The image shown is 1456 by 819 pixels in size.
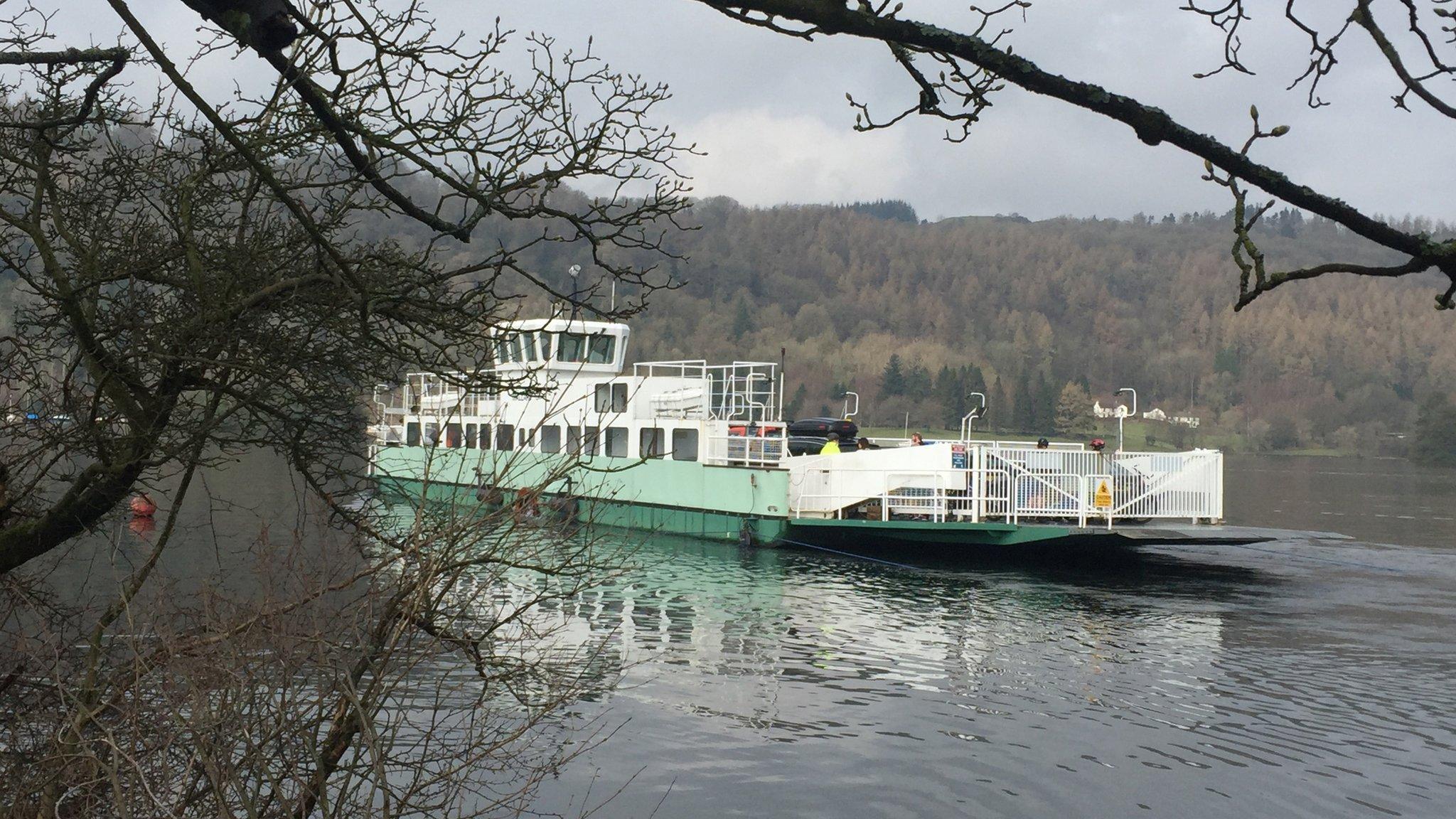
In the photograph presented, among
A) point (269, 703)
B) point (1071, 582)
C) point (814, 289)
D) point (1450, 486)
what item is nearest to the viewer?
point (269, 703)

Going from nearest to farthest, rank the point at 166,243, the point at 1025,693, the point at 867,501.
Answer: the point at 166,243, the point at 1025,693, the point at 867,501

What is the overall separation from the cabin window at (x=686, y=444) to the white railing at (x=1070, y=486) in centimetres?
622

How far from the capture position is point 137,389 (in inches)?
235

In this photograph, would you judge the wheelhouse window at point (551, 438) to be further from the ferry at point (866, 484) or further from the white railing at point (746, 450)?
the white railing at point (746, 450)

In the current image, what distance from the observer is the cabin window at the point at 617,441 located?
32812 millimetres

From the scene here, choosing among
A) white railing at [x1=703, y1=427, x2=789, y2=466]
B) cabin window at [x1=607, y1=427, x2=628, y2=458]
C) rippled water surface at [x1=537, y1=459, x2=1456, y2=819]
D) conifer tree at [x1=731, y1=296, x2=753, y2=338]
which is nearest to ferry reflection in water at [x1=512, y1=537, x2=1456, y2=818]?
A: rippled water surface at [x1=537, y1=459, x2=1456, y2=819]

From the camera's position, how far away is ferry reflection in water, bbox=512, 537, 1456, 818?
34.8 feet

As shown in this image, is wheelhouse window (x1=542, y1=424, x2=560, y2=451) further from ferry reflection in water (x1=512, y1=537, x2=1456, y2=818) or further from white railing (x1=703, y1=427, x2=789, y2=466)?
ferry reflection in water (x1=512, y1=537, x2=1456, y2=818)

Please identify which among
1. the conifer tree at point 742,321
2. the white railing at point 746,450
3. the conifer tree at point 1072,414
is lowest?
the white railing at point 746,450

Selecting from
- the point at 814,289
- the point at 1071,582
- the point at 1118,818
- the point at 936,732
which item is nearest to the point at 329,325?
the point at 1118,818

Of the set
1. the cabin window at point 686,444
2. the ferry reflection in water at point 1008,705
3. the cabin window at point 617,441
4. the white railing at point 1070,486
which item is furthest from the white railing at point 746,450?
the ferry reflection in water at point 1008,705

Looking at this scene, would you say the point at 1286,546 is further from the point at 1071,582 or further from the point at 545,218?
the point at 545,218

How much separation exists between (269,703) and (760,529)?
78.7ft

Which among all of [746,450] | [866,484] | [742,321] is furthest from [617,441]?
[742,321]
